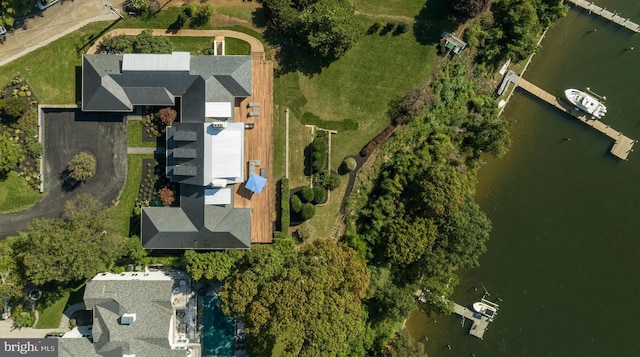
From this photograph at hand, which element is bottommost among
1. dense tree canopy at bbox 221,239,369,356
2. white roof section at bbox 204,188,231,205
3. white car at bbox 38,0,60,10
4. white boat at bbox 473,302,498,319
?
white boat at bbox 473,302,498,319

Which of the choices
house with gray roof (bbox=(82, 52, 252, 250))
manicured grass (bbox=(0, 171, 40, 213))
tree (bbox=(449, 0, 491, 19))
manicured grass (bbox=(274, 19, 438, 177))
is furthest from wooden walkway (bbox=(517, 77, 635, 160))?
manicured grass (bbox=(0, 171, 40, 213))

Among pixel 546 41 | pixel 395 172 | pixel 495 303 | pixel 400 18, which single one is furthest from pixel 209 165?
pixel 546 41

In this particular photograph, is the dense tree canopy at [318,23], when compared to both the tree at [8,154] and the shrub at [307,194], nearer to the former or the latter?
the shrub at [307,194]

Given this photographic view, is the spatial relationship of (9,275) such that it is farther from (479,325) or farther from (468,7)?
(468,7)

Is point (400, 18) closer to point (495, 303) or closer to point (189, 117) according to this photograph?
point (189, 117)

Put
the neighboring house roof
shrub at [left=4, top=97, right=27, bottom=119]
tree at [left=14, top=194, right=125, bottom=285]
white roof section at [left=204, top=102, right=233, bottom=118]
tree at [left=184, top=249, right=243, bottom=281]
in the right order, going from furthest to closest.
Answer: white roof section at [left=204, top=102, right=233, bottom=118]
shrub at [left=4, top=97, right=27, bottom=119]
tree at [left=184, top=249, right=243, bottom=281]
the neighboring house roof
tree at [left=14, top=194, right=125, bottom=285]

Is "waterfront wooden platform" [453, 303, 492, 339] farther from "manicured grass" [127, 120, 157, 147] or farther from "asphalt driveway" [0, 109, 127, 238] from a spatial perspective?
"asphalt driveway" [0, 109, 127, 238]

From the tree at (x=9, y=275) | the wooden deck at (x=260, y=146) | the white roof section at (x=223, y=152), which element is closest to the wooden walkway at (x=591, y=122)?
the wooden deck at (x=260, y=146)
